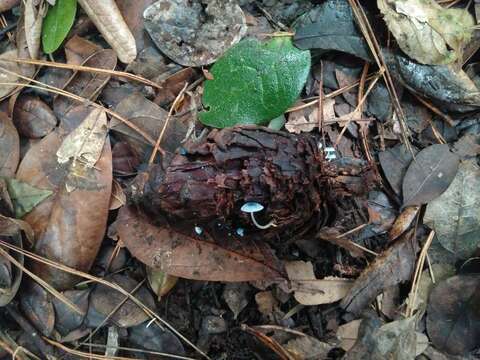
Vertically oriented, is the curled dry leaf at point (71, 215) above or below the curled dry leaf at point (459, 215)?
above

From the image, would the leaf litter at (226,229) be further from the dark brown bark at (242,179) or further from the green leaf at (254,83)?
the dark brown bark at (242,179)

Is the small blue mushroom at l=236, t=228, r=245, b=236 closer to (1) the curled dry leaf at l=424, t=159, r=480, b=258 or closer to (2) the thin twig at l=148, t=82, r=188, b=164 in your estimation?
(2) the thin twig at l=148, t=82, r=188, b=164

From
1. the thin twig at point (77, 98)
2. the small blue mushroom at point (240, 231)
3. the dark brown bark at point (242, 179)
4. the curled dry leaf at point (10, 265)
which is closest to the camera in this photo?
the dark brown bark at point (242, 179)

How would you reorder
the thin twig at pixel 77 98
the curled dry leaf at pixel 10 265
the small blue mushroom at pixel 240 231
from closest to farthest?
1. the small blue mushroom at pixel 240 231
2. the curled dry leaf at pixel 10 265
3. the thin twig at pixel 77 98

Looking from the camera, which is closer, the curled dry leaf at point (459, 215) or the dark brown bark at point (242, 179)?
the dark brown bark at point (242, 179)

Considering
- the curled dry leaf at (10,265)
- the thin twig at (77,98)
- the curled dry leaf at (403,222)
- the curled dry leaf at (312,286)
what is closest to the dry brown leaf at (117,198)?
the thin twig at (77,98)

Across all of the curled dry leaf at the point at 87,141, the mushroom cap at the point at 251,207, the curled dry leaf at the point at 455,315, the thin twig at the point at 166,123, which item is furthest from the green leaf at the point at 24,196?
the curled dry leaf at the point at 455,315

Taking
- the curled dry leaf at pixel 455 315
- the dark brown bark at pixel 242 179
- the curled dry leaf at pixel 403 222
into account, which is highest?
the dark brown bark at pixel 242 179
